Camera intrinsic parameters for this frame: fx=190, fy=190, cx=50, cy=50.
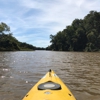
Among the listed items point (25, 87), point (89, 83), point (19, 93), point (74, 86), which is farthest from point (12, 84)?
point (89, 83)

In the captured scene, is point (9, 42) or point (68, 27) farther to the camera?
point (68, 27)

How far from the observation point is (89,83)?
29.8ft

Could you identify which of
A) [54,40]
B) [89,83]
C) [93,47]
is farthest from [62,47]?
[89,83]

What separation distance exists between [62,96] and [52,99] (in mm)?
410

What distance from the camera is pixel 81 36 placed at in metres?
78.6

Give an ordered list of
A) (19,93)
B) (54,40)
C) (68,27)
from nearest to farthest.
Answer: (19,93) → (68,27) → (54,40)

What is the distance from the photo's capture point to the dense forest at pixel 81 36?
228 feet

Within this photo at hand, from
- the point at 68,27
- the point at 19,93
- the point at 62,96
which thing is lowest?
the point at 19,93

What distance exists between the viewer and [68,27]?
8706 cm

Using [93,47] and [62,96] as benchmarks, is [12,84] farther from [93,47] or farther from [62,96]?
[93,47]

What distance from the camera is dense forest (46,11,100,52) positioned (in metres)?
69.4

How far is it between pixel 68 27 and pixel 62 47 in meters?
10.4

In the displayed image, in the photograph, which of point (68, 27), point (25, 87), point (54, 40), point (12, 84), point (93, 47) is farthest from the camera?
point (54, 40)

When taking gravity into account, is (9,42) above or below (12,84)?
above
